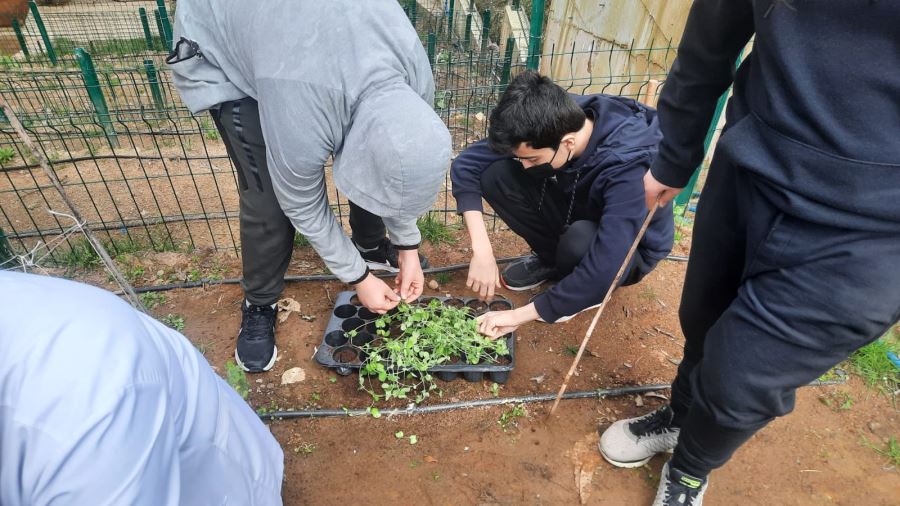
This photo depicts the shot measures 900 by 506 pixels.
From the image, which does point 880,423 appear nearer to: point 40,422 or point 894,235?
point 894,235

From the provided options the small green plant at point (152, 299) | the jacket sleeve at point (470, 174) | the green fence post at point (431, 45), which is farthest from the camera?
the green fence post at point (431, 45)

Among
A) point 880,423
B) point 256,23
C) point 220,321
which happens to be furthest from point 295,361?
point 880,423

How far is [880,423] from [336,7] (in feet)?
9.09

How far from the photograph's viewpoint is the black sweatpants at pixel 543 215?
7.73 feet

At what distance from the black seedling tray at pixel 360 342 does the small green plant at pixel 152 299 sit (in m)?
0.95

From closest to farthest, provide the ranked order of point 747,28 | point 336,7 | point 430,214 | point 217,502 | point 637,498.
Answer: point 217,502 < point 747,28 < point 336,7 < point 637,498 < point 430,214

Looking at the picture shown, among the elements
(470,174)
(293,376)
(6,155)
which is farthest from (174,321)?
(6,155)

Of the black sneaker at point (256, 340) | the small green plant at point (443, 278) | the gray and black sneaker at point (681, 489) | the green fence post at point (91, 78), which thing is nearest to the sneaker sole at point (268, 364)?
the black sneaker at point (256, 340)

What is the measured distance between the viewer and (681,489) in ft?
5.64

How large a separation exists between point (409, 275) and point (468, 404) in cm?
61

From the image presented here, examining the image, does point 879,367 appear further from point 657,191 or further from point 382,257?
point 382,257

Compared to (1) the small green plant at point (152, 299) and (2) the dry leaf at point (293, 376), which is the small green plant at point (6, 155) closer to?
(1) the small green plant at point (152, 299)

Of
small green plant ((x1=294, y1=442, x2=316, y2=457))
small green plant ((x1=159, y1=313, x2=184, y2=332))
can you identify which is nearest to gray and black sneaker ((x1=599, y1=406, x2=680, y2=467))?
small green plant ((x1=294, y1=442, x2=316, y2=457))

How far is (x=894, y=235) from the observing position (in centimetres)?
106
